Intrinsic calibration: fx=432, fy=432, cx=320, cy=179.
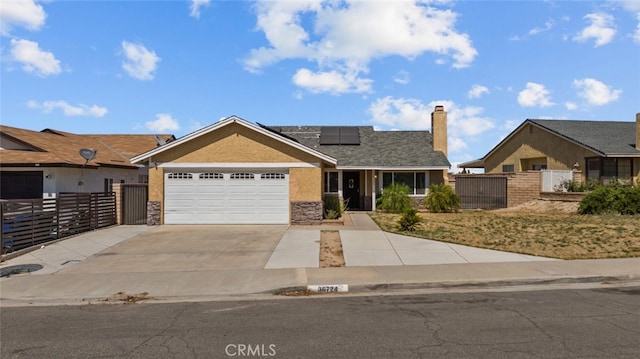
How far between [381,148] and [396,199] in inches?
198

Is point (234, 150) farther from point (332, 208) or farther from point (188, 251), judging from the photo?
point (188, 251)

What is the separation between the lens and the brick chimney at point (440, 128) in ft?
82.6

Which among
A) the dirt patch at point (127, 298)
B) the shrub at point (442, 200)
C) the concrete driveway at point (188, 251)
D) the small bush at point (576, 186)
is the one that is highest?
the small bush at point (576, 186)

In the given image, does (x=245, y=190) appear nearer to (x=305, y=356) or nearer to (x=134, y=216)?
(x=134, y=216)

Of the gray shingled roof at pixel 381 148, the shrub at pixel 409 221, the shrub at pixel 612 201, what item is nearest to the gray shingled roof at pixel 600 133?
the shrub at pixel 612 201

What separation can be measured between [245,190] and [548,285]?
1178 centimetres

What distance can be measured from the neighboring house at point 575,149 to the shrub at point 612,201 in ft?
15.6

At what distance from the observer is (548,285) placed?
321 inches

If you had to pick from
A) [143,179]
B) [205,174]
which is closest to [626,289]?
[205,174]

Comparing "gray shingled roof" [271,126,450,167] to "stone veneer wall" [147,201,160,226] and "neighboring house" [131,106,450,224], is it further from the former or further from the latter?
"stone veneer wall" [147,201,160,226]

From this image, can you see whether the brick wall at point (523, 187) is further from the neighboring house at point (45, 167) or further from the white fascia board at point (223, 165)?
the neighboring house at point (45, 167)

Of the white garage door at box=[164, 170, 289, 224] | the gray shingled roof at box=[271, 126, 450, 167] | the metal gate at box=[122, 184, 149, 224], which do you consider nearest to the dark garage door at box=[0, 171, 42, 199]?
the metal gate at box=[122, 184, 149, 224]

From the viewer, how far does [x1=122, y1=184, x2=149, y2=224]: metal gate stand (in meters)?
17.4

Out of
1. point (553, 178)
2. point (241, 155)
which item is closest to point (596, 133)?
point (553, 178)
